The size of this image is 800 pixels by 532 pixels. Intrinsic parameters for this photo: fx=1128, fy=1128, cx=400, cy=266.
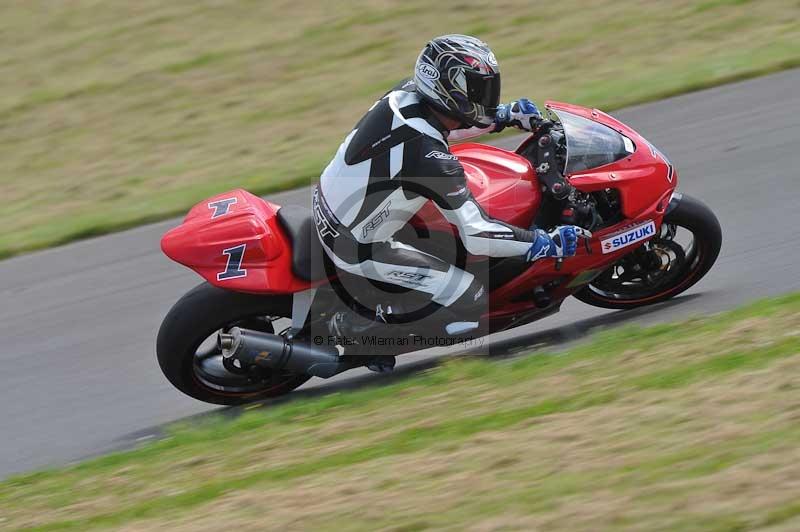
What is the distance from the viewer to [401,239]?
6035 mm

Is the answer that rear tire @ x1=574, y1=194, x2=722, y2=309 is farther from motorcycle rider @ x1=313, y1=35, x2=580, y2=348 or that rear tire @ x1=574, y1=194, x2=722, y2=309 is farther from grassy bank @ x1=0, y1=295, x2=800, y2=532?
motorcycle rider @ x1=313, y1=35, x2=580, y2=348

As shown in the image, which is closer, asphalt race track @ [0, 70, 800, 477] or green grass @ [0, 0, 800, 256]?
asphalt race track @ [0, 70, 800, 477]

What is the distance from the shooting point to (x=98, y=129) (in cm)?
1173

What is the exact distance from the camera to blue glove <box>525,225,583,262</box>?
587 cm

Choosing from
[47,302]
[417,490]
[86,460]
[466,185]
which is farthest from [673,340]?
[47,302]

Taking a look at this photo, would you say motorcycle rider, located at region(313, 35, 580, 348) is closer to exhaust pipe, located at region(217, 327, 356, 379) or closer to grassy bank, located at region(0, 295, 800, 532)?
exhaust pipe, located at region(217, 327, 356, 379)

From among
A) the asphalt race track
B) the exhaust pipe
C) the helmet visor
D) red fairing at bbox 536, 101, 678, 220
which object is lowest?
the asphalt race track

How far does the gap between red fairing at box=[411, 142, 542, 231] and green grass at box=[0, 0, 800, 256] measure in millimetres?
3472

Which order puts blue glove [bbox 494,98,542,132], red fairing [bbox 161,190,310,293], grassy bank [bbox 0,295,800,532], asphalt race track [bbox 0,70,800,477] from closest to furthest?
grassy bank [bbox 0,295,800,532] → red fairing [bbox 161,190,310,293] → blue glove [bbox 494,98,542,132] → asphalt race track [bbox 0,70,800,477]

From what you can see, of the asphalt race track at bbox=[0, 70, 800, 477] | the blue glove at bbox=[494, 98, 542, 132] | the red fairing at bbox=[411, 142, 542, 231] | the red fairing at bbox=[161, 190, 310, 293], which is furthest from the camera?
the asphalt race track at bbox=[0, 70, 800, 477]

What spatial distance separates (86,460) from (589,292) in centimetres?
294

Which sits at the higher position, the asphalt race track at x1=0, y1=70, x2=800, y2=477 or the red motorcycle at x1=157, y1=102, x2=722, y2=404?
the red motorcycle at x1=157, y1=102, x2=722, y2=404

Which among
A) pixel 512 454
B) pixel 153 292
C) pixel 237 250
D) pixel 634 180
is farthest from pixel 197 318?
pixel 634 180

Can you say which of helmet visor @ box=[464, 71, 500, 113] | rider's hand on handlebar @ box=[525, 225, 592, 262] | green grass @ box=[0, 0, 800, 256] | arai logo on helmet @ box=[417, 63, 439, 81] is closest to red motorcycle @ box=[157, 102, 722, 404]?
rider's hand on handlebar @ box=[525, 225, 592, 262]
